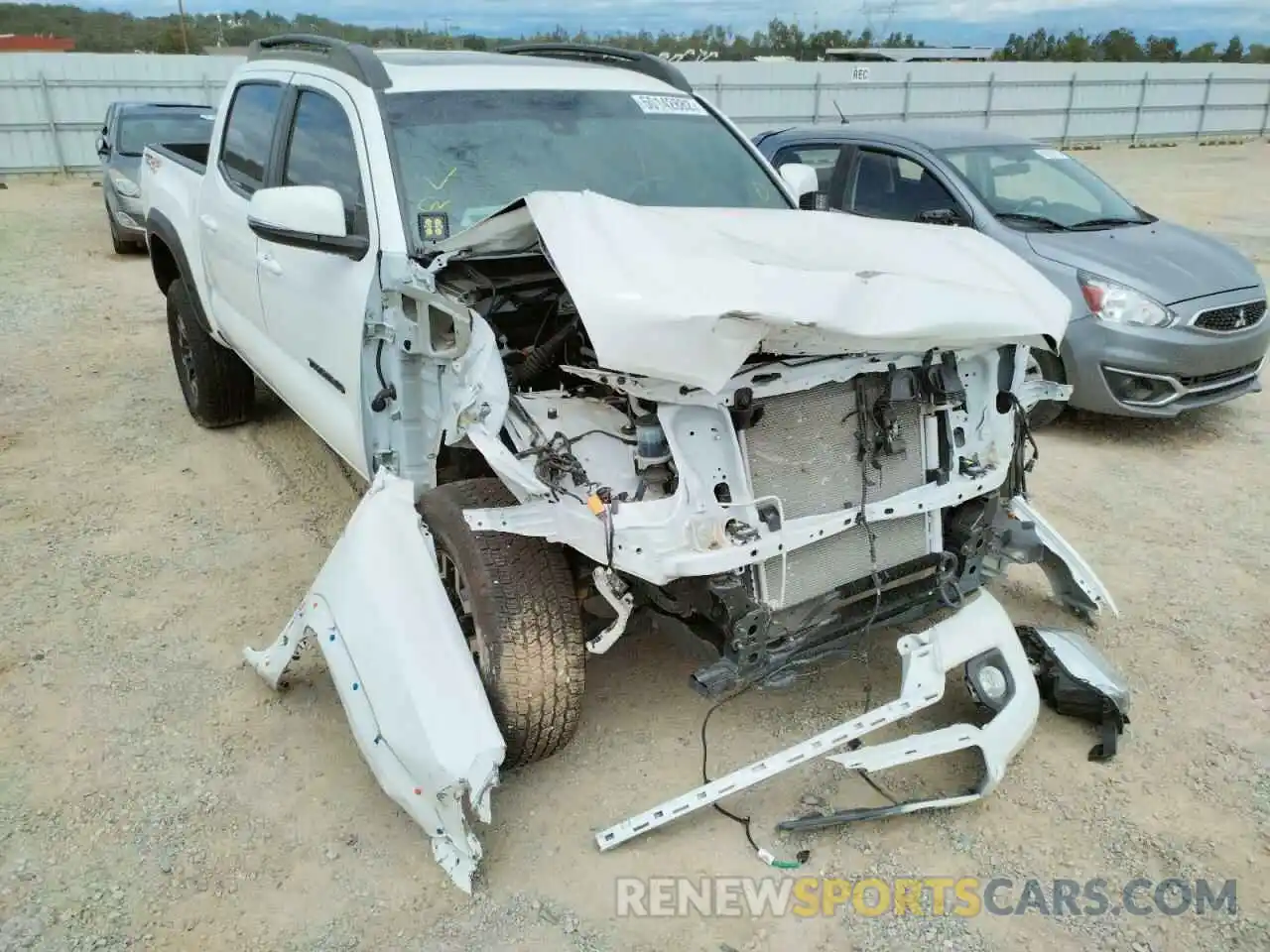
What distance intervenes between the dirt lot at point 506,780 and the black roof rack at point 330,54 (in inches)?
77.7

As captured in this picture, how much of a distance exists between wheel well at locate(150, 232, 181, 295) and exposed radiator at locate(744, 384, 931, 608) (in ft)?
14.4

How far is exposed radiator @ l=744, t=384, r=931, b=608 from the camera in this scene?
2.66 m

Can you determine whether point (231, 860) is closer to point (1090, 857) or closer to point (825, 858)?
point (825, 858)

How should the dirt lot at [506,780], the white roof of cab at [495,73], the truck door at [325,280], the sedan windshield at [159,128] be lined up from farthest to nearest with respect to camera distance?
the sedan windshield at [159,128]
the white roof of cab at [495,73]
the truck door at [325,280]
the dirt lot at [506,780]

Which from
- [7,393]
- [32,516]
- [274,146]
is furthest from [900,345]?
[7,393]

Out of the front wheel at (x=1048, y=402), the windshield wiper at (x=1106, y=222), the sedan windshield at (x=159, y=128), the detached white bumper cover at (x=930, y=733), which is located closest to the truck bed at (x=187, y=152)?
the detached white bumper cover at (x=930, y=733)

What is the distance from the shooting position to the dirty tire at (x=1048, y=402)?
5727 millimetres

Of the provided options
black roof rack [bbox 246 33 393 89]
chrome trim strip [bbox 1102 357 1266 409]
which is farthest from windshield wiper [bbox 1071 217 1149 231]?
black roof rack [bbox 246 33 393 89]

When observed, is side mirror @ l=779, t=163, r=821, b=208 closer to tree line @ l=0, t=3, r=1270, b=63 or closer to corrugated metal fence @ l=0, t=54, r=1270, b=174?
corrugated metal fence @ l=0, t=54, r=1270, b=174

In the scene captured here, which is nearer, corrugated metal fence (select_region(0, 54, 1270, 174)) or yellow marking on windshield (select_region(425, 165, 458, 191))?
yellow marking on windshield (select_region(425, 165, 458, 191))

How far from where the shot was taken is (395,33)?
42625 mm

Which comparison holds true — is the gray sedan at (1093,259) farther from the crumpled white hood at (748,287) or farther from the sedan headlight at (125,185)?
the sedan headlight at (125,185)

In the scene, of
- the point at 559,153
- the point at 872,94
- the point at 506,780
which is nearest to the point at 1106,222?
the point at 559,153

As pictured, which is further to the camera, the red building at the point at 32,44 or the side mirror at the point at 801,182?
the red building at the point at 32,44
